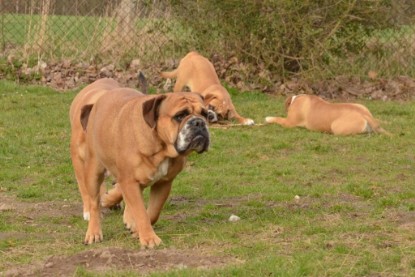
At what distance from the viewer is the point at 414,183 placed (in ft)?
30.5

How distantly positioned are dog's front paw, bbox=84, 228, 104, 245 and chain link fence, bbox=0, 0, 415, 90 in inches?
327

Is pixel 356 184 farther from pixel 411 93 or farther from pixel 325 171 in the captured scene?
pixel 411 93

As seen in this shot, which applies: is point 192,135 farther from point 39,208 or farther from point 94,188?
point 39,208

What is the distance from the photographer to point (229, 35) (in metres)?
15.8

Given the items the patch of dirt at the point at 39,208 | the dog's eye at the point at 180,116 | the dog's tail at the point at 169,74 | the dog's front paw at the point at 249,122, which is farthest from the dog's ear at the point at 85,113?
the dog's tail at the point at 169,74

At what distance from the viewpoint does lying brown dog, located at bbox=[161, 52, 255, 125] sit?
1381 centimetres

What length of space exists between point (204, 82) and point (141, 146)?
7.74 metres

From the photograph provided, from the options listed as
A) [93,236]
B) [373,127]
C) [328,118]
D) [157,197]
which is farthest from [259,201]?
[328,118]

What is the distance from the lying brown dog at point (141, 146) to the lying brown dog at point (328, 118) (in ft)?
18.0

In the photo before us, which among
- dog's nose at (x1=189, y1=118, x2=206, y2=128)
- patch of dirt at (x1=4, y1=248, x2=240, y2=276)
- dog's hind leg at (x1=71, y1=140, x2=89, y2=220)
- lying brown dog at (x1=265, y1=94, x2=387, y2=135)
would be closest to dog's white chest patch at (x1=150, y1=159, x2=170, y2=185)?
→ dog's nose at (x1=189, y1=118, x2=206, y2=128)

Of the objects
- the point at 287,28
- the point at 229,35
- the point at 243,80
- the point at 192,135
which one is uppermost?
the point at 192,135

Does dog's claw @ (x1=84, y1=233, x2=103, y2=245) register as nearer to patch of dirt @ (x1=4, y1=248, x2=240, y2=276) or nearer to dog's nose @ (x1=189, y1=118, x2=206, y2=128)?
patch of dirt @ (x1=4, y1=248, x2=240, y2=276)

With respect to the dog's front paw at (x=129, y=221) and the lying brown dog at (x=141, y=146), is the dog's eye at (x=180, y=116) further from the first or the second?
the dog's front paw at (x=129, y=221)

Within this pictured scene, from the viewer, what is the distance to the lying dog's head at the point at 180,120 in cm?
681
